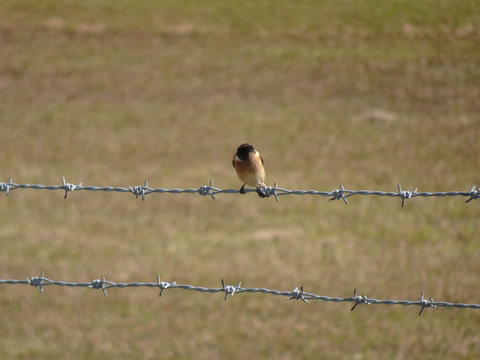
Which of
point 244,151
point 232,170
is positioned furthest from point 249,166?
point 232,170

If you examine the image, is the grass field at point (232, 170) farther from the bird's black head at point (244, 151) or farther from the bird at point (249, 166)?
the bird's black head at point (244, 151)

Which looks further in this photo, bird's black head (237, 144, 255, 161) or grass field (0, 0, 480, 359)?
grass field (0, 0, 480, 359)

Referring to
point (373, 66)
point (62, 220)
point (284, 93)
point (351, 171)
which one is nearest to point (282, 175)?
point (351, 171)

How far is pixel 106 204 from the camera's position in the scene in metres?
12.7

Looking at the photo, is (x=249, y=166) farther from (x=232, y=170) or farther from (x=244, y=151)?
(x=232, y=170)

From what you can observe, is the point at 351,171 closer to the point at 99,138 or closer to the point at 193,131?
the point at 193,131

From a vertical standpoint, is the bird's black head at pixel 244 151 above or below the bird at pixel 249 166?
above

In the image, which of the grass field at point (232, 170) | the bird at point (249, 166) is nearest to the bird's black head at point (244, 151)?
the bird at point (249, 166)

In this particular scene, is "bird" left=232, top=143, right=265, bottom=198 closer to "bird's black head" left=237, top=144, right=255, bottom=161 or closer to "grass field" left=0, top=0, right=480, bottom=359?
"bird's black head" left=237, top=144, right=255, bottom=161

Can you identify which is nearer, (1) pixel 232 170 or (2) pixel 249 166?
(2) pixel 249 166

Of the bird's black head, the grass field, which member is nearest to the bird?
the bird's black head

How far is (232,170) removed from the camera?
14.1m

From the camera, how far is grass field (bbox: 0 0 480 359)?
8172 millimetres

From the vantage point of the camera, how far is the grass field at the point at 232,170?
817cm
